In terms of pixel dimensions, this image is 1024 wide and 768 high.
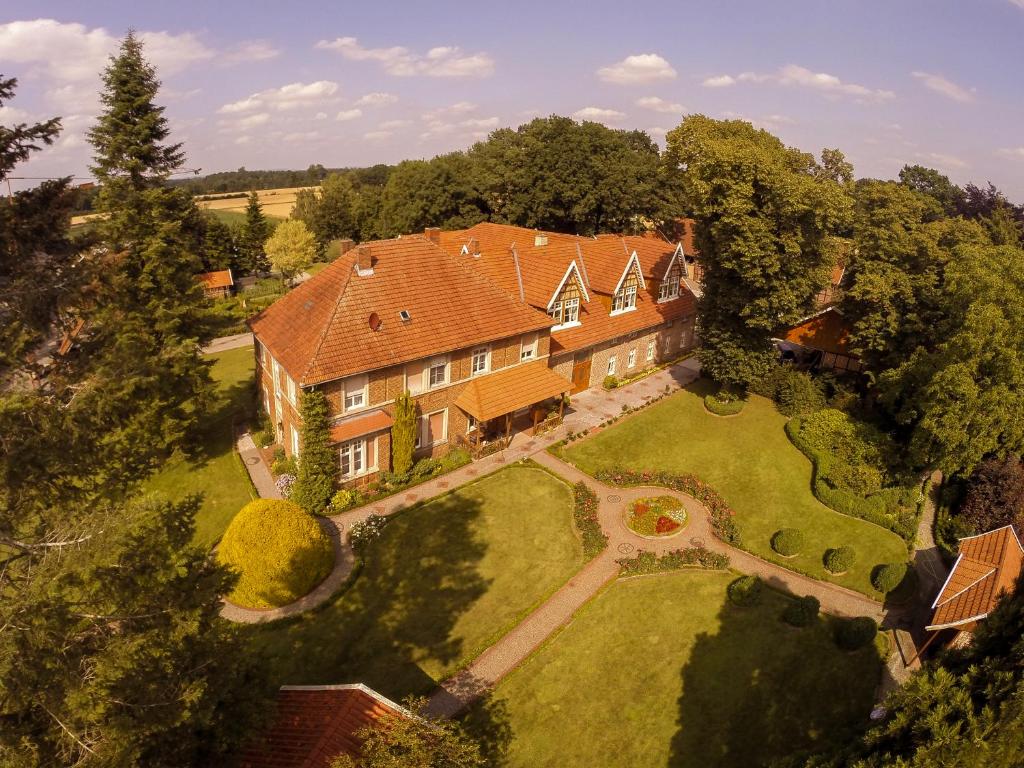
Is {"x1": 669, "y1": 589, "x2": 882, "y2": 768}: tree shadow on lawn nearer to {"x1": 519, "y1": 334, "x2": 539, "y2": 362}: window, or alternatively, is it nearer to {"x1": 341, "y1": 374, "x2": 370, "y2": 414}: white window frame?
{"x1": 519, "y1": 334, "x2": 539, "y2": 362}: window

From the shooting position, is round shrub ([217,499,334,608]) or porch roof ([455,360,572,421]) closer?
round shrub ([217,499,334,608])

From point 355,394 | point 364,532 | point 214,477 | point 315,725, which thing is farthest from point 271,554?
point 214,477

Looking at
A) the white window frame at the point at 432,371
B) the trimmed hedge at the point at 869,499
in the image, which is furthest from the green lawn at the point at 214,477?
the trimmed hedge at the point at 869,499

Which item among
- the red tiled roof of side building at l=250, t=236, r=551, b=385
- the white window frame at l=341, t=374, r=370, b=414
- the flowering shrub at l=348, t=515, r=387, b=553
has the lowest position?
the flowering shrub at l=348, t=515, r=387, b=553

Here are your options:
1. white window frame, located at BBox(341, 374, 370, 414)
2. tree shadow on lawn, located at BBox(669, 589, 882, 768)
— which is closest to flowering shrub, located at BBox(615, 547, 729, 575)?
tree shadow on lawn, located at BBox(669, 589, 882, 768)

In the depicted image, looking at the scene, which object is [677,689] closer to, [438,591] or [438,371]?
[438,591]

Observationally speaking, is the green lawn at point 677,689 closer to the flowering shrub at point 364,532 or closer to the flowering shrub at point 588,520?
the flowering shrub at point 588,520
